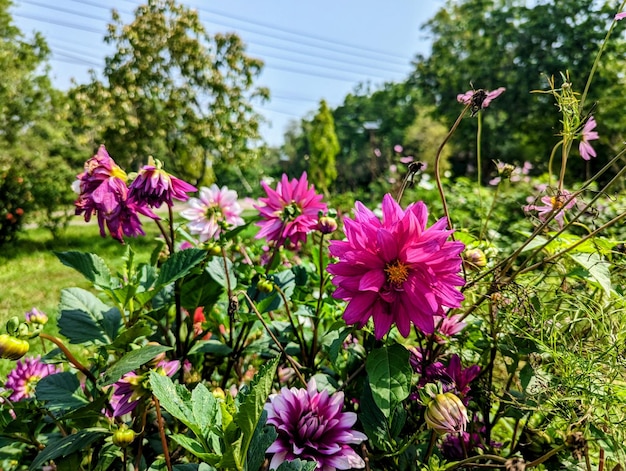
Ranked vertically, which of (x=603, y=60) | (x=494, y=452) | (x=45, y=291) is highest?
(x=603, y=60)

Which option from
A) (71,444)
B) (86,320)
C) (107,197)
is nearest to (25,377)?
(86,320)

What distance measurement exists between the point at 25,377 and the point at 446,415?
1029 millimetres

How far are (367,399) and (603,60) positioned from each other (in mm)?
12988

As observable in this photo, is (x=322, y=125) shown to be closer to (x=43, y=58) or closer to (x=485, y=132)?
(x=485, y=132)

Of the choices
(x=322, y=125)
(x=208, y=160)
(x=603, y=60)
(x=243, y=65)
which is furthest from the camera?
(x=322, y=125)

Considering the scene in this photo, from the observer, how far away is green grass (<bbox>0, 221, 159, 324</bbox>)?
308 centimetres

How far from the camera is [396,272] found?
557mm

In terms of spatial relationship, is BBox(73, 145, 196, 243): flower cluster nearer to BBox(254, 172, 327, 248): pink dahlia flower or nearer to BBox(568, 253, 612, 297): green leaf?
BBox(254, 172, 327, 248): pink dahlia flower

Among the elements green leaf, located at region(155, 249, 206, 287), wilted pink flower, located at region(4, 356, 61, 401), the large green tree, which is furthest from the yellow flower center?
the large green tree

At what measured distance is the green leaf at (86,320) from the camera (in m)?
0.74

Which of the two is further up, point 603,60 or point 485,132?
point 603,60

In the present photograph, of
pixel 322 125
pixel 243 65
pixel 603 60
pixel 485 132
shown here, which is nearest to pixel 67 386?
pixel 243 65

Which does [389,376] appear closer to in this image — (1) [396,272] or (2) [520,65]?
(1) [396,272]

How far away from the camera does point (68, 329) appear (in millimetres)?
746
